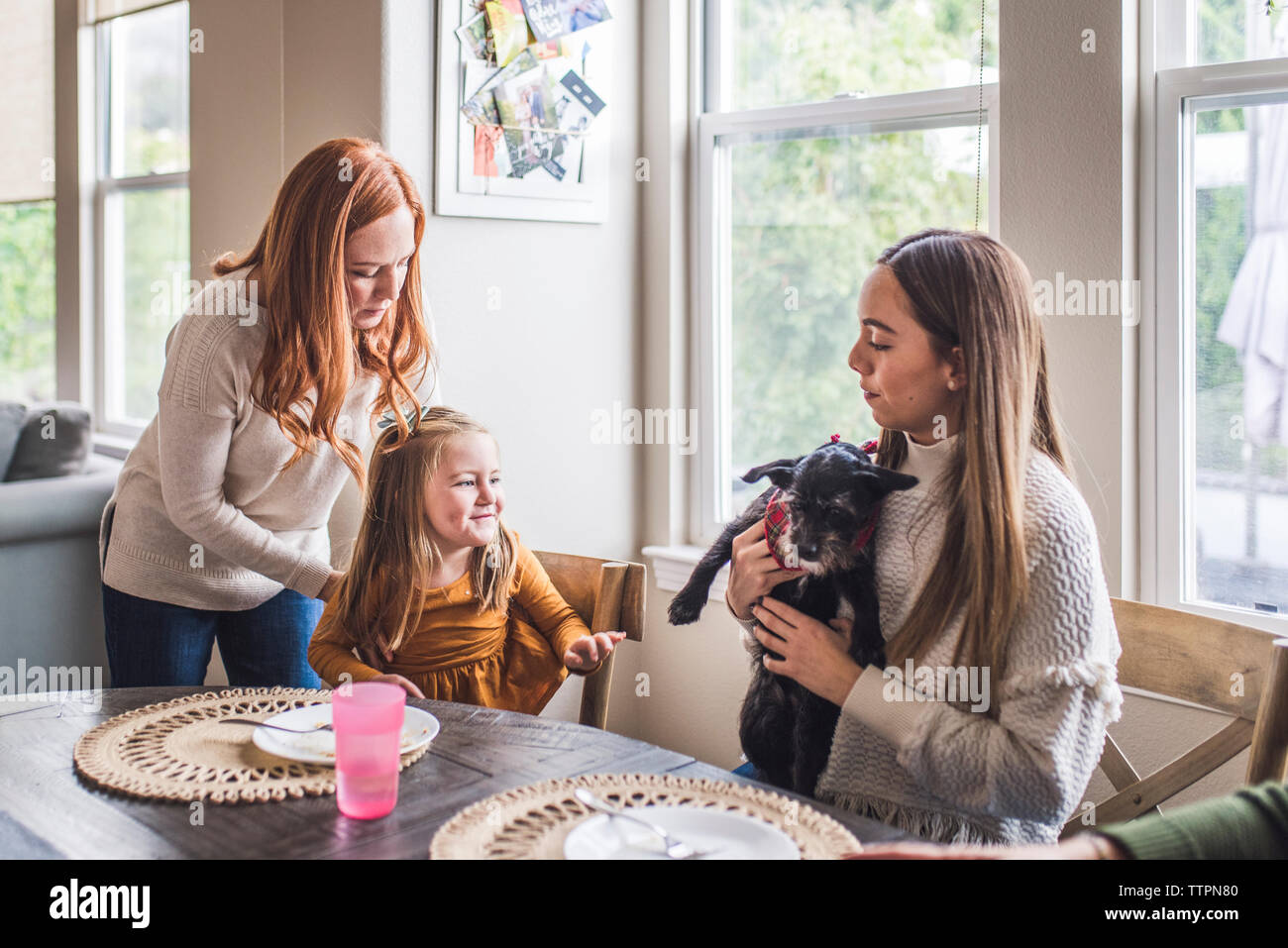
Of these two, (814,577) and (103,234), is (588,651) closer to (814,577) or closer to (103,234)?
(814,577)

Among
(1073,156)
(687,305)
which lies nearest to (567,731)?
(1073,156)

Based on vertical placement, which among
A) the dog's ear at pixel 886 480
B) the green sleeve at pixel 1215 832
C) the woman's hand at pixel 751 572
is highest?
the dog's ear at pixel 886 480

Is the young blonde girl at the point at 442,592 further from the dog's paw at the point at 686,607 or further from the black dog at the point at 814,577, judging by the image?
the black dog at the point at 814,577

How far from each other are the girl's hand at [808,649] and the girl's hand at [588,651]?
0.29 metres

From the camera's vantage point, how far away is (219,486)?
6.30 ft

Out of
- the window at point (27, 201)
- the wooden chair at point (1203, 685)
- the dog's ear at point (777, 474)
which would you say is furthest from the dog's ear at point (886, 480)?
the window at point (27, 201)

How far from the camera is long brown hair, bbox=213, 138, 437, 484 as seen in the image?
6.09 ft

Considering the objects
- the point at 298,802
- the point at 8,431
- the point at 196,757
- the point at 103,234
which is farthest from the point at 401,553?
the point at 103,234

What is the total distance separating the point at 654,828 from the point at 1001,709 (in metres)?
0.49

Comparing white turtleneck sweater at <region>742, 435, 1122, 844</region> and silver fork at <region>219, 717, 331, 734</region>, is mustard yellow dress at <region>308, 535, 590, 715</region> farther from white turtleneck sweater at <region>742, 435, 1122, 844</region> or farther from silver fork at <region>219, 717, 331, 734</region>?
white turtleneck sweater at <region>742, 435, 1122, 844</region>

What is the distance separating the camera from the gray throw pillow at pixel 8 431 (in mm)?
3404

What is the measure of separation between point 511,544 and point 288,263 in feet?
1.95

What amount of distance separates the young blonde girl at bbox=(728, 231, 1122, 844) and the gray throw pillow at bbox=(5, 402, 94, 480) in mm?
2558

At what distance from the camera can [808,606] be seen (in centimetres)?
153
